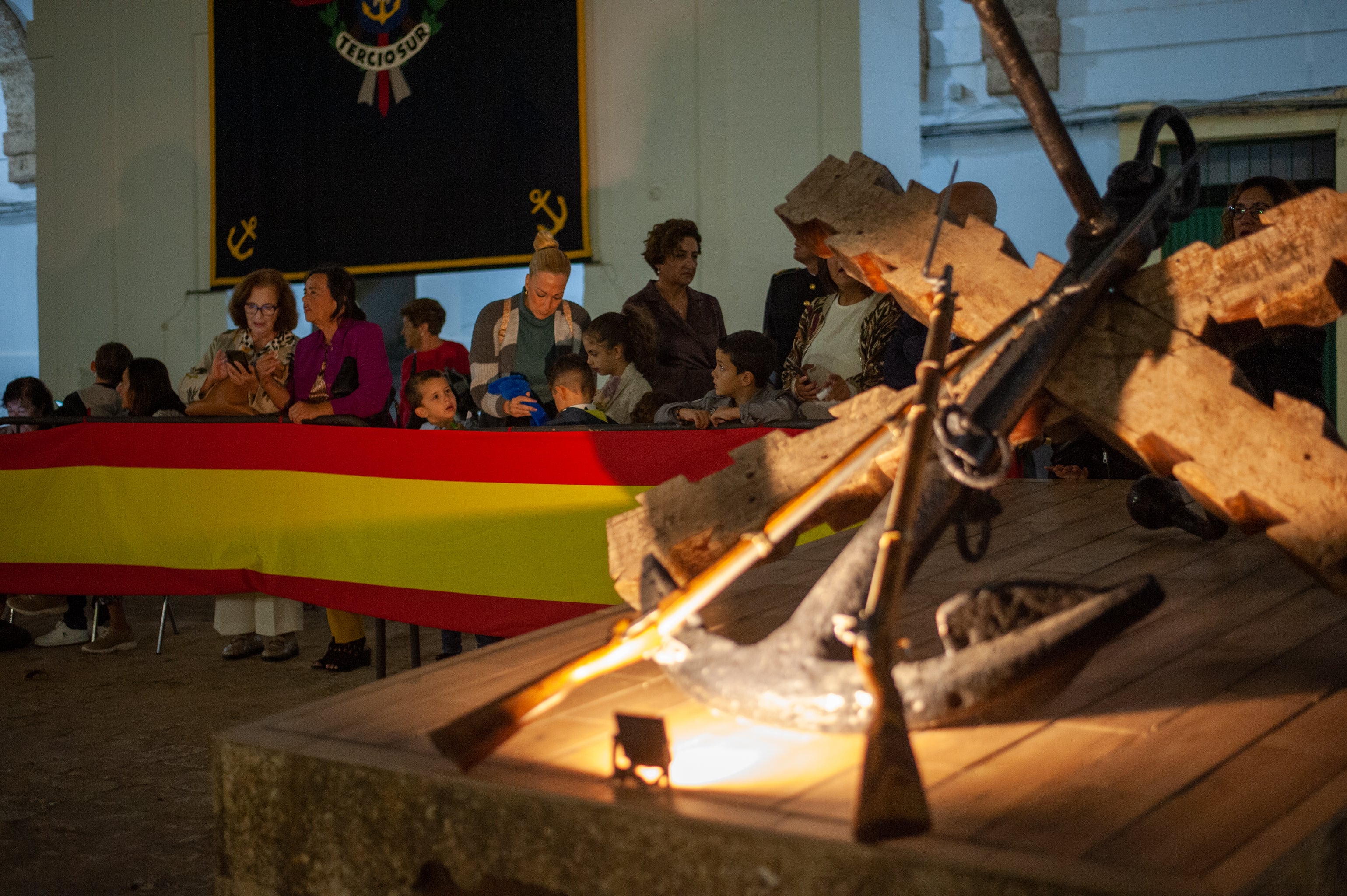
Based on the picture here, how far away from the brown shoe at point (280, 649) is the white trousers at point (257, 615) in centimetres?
16

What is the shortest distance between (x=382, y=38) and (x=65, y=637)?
169 inches

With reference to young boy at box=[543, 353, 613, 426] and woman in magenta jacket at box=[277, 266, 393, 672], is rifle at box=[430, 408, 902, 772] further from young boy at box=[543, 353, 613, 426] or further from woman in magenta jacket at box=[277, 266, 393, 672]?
woman in magenta jacket at box=[277, 266, 393, 672]

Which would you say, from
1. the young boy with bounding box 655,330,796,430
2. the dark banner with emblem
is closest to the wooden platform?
the young boy with bounding box 655,330,796,430

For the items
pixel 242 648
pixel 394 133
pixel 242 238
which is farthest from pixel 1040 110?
pixel 242 238

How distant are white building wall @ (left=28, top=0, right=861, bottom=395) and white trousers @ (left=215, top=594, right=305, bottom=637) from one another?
3.22m

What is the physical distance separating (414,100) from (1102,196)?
21.0 feet

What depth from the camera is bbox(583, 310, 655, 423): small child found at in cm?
443

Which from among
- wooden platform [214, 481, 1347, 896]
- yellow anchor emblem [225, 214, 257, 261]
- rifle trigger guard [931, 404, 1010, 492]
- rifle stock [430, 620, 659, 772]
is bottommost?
wooden platform [214, 481, 1347, 896]

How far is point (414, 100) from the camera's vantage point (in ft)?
25.0

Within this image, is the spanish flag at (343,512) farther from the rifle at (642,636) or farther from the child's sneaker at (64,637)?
the rifle at (642,636)

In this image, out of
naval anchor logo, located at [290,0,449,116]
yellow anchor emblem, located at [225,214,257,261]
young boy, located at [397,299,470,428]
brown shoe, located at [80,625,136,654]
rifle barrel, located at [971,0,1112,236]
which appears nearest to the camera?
rifle barrel, located at [971,0,1112,236]

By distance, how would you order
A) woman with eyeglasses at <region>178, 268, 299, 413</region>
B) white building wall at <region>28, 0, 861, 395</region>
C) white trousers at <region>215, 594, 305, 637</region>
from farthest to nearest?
white building wall at <region>28, 0, 861, 395</region>, woman with eyeglasses at <region>178, 268, 299, 413</region>, white trousers at <region>215, 594, 305, 637</region>

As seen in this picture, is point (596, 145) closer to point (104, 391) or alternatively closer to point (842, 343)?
point (104, 391)

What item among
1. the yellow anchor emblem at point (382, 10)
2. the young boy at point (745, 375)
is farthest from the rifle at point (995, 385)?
the yellow anchor emblem at point (382, 10)
